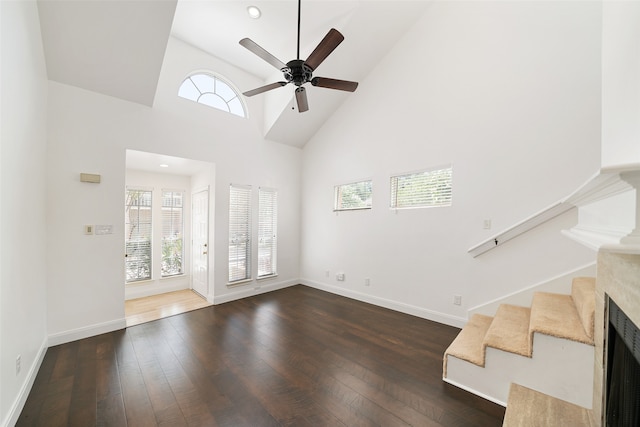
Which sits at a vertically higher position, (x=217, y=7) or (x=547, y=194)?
(x=217, y=7)

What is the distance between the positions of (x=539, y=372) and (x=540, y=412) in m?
0.33

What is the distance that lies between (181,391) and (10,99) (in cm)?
263

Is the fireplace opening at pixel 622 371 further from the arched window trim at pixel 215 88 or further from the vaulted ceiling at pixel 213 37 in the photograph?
the arched window trim at pixel 215 88

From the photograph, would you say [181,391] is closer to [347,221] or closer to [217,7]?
[347,221]

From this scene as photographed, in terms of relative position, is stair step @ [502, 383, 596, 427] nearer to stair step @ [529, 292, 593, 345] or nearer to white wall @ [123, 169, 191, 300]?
stair step @ [529, 292, 593, 345]

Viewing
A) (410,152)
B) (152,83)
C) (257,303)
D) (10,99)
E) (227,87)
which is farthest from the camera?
(227,87)

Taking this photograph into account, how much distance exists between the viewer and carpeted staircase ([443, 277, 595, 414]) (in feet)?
5.98

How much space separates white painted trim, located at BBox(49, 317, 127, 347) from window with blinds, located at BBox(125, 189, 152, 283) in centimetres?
159

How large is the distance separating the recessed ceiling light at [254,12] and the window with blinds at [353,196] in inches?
117

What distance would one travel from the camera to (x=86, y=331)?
3148 millimetres

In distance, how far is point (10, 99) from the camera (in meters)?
1.86

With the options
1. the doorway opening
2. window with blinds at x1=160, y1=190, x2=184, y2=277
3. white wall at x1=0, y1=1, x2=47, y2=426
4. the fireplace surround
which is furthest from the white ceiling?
the fireplace surround

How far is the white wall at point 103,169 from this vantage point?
3006 mm

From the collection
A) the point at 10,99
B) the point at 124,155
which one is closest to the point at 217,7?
the point at 124,155
